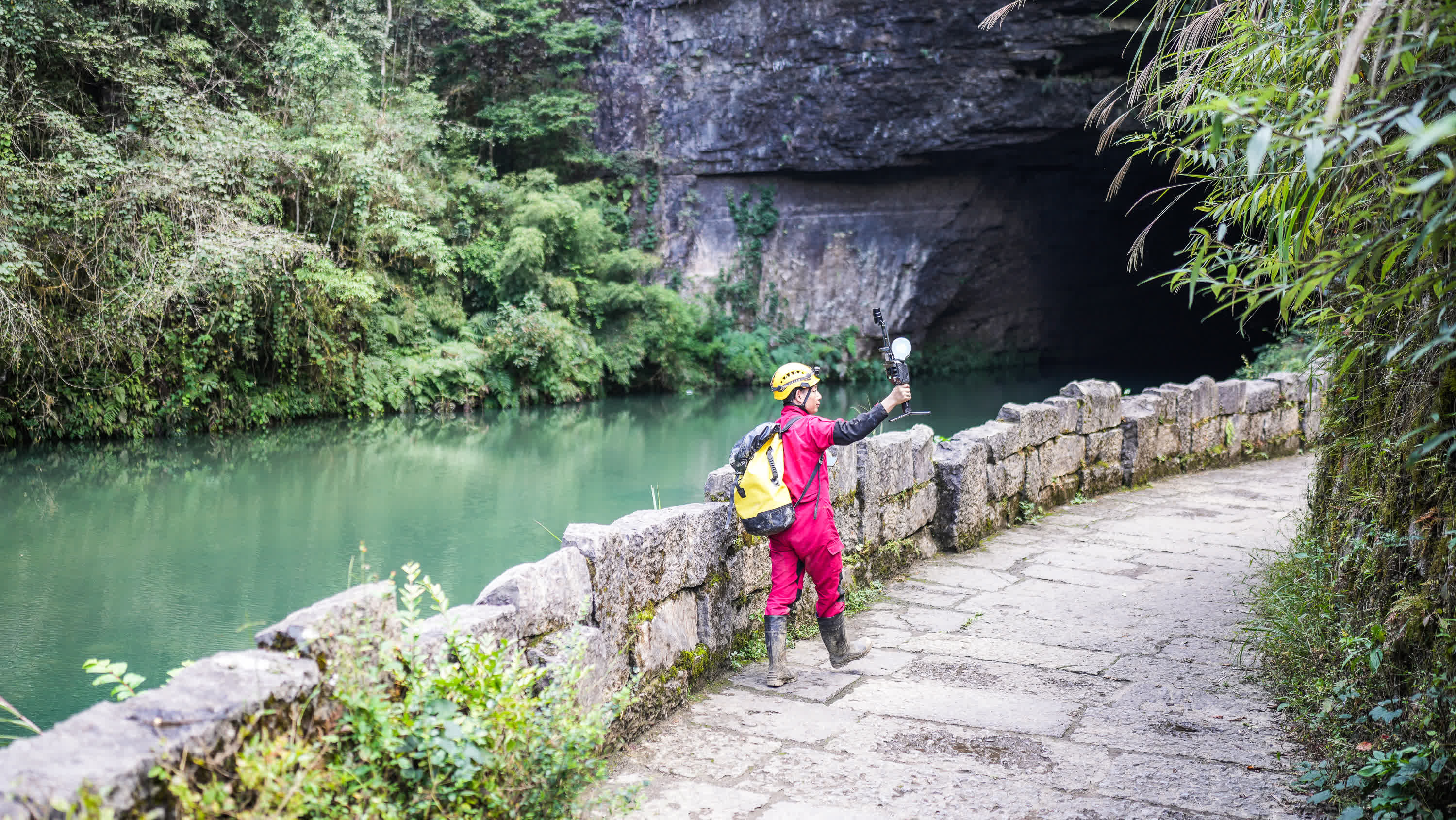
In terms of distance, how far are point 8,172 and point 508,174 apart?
9586mm

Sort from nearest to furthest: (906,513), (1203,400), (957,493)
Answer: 1. (906,513)
2. (957,493)
3. (1203,400)

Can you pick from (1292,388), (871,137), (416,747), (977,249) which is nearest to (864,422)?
(416,747)

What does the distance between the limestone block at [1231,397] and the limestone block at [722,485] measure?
6628 millimetres

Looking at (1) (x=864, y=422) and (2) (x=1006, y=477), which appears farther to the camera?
(2) (x=1006, y=477)

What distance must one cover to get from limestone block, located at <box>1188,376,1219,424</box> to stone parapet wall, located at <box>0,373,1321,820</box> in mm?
24

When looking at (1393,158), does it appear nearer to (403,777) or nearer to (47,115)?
(403,777)

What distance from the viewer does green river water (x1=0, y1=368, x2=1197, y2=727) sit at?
21.6 ft

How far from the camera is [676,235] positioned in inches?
880

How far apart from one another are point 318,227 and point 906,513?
12.2 m

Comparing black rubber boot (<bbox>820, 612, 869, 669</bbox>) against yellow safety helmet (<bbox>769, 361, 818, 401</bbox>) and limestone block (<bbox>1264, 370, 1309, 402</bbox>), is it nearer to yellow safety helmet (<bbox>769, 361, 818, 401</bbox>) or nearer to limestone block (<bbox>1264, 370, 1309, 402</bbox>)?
yellow safety helmet (<bbox>769, 361, 818, 401</bbox>)

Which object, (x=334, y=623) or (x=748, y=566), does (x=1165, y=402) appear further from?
(x=334, y=623)

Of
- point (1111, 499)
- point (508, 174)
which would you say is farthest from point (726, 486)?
point (508, 174)

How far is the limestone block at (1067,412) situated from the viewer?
310 inches

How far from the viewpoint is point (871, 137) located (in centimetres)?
2031
